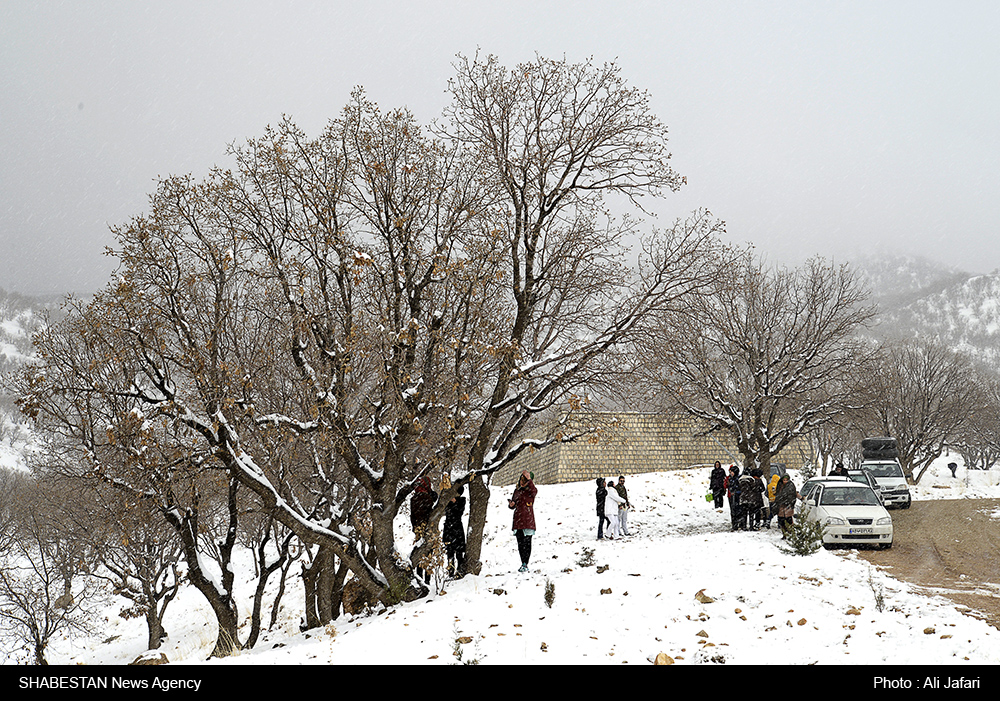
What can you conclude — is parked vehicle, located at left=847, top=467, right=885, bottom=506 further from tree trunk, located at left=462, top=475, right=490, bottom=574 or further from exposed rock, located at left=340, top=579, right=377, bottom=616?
exposed rock, located at left=340, top=579, right=377, bottom=616

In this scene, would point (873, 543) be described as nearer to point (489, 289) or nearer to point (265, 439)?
point (489, 289)

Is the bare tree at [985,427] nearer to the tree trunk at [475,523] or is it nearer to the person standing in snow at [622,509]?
the person standing in snow at [622,509]

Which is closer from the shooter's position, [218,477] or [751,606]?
[751,606]

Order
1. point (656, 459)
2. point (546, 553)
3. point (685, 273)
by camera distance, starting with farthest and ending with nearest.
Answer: point (656, 459) → point (546, 553) → point (685, 273)

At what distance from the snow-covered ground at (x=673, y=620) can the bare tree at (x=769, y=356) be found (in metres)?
10.3

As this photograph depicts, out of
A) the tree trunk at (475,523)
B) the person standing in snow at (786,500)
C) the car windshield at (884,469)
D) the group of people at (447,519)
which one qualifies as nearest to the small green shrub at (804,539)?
the person standing in snow at (786,500)

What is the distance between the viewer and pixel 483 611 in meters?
9.27

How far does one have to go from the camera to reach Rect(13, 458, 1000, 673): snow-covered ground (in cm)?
719

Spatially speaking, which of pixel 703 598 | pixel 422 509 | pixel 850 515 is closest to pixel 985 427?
pixel 850 515

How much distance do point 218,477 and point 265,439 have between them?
1.59 m

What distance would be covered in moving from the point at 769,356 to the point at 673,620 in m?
19.9

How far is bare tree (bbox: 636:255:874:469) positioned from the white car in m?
6.43

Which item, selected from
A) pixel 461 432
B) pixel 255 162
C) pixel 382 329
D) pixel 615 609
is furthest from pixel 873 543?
pixel 255 162

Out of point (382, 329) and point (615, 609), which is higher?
point (382, 329)
